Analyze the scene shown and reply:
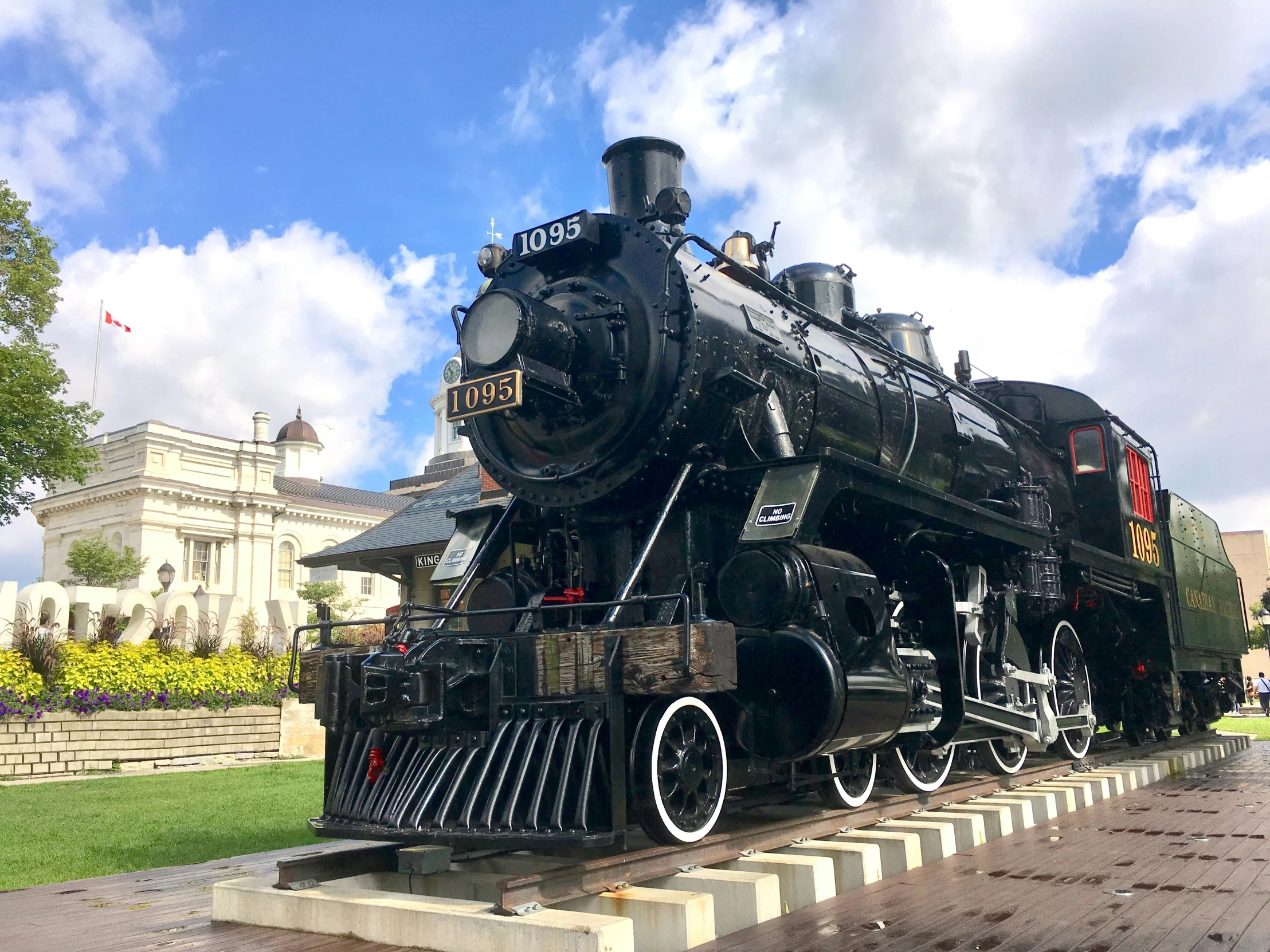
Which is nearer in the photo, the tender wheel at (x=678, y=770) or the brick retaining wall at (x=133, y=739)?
the tender wheel at (x=678, y=770)

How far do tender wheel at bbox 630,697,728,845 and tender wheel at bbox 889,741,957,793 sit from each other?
2041 millimetres

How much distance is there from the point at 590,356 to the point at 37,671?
12275 mm

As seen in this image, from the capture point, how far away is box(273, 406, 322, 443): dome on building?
81500 mm

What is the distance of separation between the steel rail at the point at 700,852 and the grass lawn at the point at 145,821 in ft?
11.5

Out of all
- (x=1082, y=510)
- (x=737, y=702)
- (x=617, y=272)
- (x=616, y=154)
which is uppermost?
(x=616, y=154)

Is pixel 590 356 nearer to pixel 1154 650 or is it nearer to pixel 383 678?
pixel 383 678

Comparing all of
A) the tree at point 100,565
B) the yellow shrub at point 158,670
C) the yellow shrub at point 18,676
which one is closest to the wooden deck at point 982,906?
the yellow shrub at point 18,676

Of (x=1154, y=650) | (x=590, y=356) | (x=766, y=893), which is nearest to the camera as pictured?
(x=766, y=893)

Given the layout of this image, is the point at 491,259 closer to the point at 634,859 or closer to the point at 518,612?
the point at 518,612

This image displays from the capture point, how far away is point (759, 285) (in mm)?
6320

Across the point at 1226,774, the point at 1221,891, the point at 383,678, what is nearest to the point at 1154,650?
the point at 1226,774

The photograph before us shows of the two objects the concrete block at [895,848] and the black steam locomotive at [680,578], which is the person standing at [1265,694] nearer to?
the black steam locomotive at [680,578]

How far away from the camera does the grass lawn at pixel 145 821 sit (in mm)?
6762

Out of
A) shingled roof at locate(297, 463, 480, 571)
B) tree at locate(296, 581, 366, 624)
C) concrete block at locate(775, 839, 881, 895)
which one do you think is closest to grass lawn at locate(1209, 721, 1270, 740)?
shingled roof at locate(297, 463, 480, 571)
